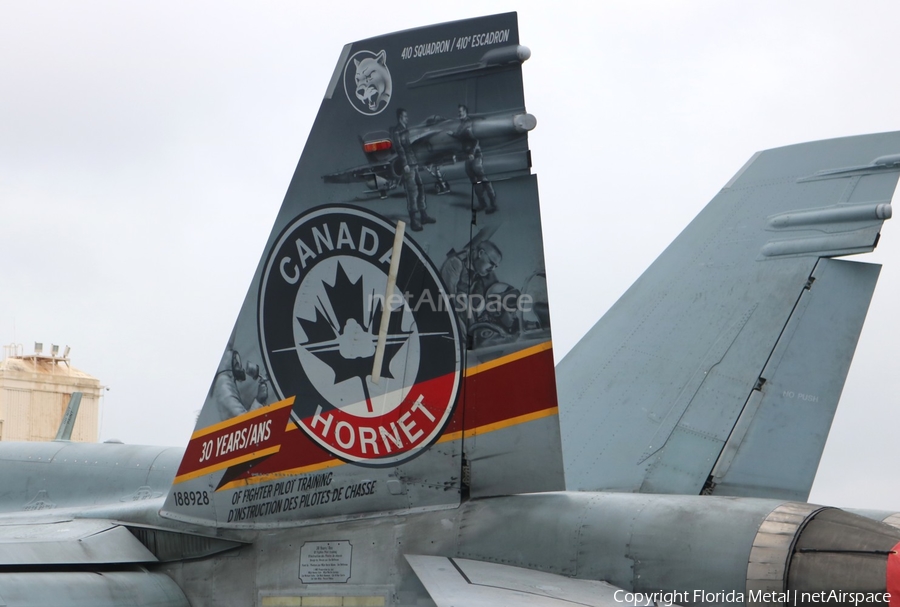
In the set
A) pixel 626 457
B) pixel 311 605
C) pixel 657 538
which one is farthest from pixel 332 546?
pixel 626 457

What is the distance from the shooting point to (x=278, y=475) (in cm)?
596

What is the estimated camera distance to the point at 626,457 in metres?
7.23

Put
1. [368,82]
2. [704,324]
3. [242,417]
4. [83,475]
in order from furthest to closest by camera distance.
Answer: [83,475], [704,324], [242,417], [368,82]

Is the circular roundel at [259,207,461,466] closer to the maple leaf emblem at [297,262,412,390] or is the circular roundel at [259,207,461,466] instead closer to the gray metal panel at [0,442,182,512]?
the maple leaf emblem at [297,262,412,390]

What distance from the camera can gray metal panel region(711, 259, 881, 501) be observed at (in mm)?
7051

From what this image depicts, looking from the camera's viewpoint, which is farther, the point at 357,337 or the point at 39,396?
the point at 39,396

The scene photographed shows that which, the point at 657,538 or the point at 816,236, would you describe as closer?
the point at 657,538

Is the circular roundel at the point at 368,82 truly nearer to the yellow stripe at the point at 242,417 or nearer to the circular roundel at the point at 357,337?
the circular roundel at the point at 357,337

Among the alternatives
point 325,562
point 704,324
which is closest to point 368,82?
point 325,562

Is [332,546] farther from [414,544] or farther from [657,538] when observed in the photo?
[657,538]

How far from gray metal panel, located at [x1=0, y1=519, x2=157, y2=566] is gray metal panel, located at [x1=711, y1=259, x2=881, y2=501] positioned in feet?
13.2

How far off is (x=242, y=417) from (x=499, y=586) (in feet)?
7.01

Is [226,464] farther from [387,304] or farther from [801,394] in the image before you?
[801,394]

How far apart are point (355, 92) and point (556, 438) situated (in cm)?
242
